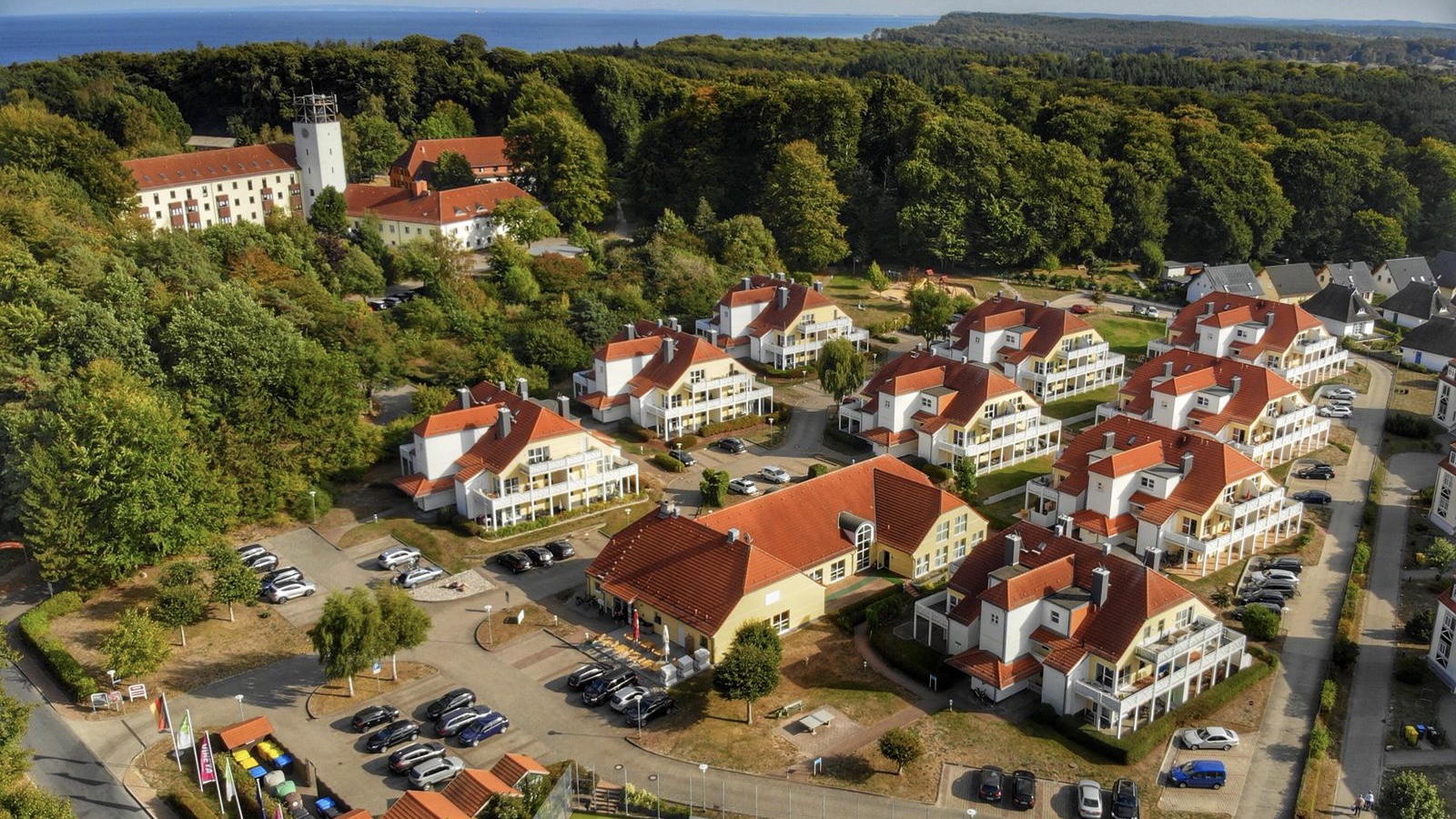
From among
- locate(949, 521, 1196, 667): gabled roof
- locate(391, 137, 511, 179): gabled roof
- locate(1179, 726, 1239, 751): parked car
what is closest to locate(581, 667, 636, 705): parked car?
locate(949, 521, 1196, 667): gabled roof

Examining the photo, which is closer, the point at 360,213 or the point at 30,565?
the point at 30,565

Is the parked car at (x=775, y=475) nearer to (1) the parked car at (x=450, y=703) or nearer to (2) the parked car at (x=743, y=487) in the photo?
(2) the parked car at (x=743, y=487)

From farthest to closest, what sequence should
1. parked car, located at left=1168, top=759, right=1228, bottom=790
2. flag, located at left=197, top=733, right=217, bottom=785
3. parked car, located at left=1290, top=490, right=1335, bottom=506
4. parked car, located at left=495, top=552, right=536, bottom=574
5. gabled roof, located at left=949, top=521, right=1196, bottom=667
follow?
parked car, located at left=1290, top=490, right=1335, bottom=506
parked car, located at left=495, top=552, right=536, bottom=574
gabled roof, located at left=949, top=521, right=1196, bottom=667
parked car, located at left=1168, top=759, right=1228, bottom=790
flag, located at left=197, top=733, right=217, bottom=785

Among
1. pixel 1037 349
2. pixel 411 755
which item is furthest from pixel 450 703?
pixel 1037 349

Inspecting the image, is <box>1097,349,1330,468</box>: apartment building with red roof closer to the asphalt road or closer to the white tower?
the asphalt road

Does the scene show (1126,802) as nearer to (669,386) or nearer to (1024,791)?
(1024,791)

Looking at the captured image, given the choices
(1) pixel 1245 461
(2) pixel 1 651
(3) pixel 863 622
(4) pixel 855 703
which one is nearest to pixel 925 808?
(4) pixel 855 703

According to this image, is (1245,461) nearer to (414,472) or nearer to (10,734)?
(414,472)

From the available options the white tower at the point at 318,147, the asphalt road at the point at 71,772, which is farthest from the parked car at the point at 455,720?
the white tower at the point at 318,147
